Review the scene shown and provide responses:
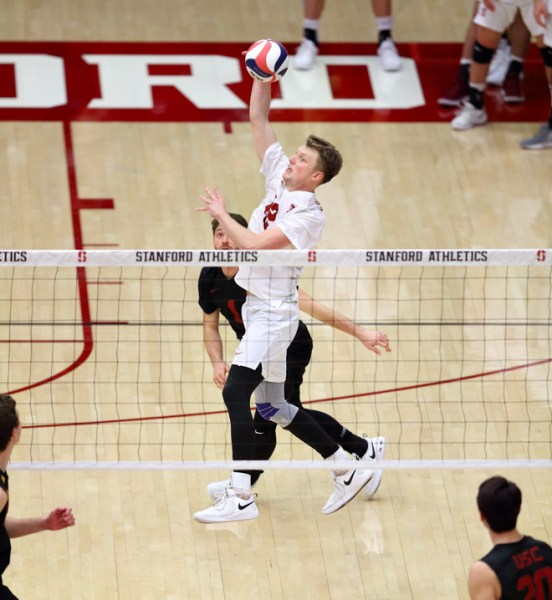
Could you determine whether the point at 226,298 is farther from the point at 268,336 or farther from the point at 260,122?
the point at 260,122

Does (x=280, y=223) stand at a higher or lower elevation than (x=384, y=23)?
lower

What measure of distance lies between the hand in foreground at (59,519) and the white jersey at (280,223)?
2.37m

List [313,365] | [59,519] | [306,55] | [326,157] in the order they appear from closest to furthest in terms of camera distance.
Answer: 1. [59,519]
2. [326,157]
3. [313,365]
4. [306,55]

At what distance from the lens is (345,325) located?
8.69m

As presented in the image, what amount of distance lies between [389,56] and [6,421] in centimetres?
902

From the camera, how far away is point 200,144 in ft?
44.0

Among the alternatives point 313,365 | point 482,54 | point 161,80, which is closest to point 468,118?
point 482,54

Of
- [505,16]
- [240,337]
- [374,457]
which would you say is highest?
[505,16]

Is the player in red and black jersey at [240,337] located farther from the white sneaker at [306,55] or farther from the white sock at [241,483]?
the white sneaker at [306,55]

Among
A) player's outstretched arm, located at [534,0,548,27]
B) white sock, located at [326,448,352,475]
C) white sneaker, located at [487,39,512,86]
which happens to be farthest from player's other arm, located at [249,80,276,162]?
white sneaker, located at [487,39,512,86]

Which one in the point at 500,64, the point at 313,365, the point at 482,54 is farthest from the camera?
the point at 500,64

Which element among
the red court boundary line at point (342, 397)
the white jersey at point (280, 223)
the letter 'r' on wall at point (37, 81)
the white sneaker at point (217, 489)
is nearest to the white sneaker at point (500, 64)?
the letter 'r' on wall at point (37, 81)

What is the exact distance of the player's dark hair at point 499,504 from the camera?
613cm

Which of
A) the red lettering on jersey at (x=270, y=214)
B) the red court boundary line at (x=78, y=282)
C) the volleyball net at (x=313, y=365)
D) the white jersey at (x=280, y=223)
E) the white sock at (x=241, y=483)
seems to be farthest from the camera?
the red court boundary line at (x=78, y=282)
